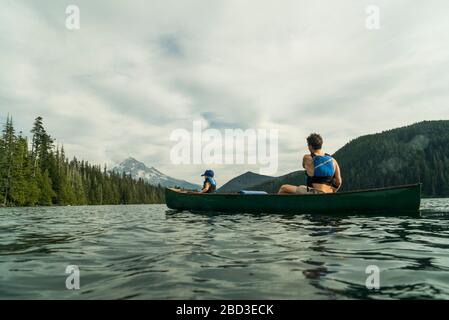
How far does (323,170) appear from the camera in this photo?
11453 mm

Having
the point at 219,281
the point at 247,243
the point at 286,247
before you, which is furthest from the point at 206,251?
the point at 219,281

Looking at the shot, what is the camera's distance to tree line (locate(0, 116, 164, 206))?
Answer: 5556 cm

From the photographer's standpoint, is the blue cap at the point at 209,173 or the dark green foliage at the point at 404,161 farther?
the dark green foliage at the point at 404,161

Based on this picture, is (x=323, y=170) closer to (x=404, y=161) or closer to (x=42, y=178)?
(x=42, y=178)

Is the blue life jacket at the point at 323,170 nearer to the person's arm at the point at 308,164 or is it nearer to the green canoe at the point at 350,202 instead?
the person's arm at the point at 308,164

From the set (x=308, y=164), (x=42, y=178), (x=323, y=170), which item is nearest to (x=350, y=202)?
(x=323, y=170)

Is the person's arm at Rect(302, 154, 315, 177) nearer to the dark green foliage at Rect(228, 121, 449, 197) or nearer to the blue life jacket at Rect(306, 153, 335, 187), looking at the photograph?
the blue life jacket at Rect(306, 153, 335, 187)

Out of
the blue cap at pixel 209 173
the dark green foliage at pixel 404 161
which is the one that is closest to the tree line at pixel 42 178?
the blue cap at pixel 209 173

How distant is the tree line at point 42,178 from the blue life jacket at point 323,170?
192 ft

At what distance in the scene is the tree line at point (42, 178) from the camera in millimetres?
55562

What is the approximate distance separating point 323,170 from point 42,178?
216ft

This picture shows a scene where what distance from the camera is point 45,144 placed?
6994 centimetres

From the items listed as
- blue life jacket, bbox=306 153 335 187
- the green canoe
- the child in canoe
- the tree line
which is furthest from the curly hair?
the tree line

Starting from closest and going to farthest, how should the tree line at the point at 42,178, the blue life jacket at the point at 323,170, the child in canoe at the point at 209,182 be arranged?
1. the blue life jacket at the point at 323,170
2. the child in canoe at the point at 209,182
3. the tree line at the point at 42,178
